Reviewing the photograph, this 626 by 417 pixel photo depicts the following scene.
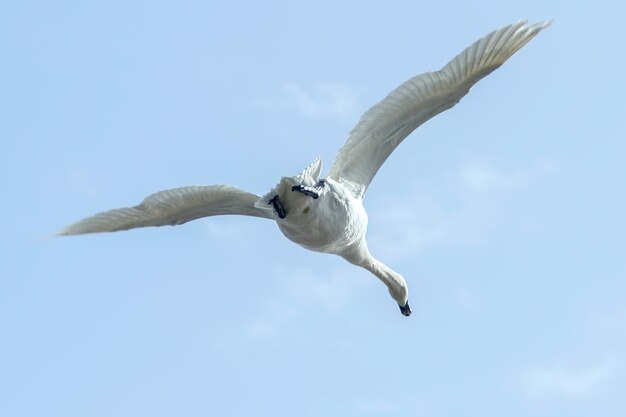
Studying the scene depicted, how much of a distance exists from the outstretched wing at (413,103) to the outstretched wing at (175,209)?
1.91 meters

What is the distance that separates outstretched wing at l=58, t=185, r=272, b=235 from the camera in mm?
27531

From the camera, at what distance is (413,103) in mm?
27609

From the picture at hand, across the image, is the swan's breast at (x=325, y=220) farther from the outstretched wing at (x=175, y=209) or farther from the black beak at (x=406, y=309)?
the black beak at (x=406, y=309)

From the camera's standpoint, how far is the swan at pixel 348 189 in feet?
86.0

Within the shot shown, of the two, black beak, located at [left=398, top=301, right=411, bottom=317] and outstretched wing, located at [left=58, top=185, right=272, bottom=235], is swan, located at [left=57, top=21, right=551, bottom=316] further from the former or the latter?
black beak, located at [left=398, top=301, right=411, bottom=317]

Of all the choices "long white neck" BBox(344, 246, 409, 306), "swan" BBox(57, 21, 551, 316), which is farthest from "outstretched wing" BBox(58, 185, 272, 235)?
"long white neck" BBox(344, 246, 409, 306)

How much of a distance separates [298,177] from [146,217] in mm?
4246

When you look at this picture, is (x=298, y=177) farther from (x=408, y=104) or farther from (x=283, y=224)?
(x=408, y=104)

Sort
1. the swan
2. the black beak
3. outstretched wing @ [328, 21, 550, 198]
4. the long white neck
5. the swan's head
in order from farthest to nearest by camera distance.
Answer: the black beak < the swan's head < the long white neck < outstretched wing @ [328, 21, 550, 198] < the swan

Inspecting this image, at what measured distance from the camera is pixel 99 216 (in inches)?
1116

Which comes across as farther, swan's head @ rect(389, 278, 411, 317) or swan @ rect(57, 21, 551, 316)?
swan's head @ rect(389, 278, 411, 317)

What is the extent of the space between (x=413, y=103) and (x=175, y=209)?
489 cm

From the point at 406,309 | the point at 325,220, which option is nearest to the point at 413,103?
the point at 325,220

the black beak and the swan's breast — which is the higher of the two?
the black beak
